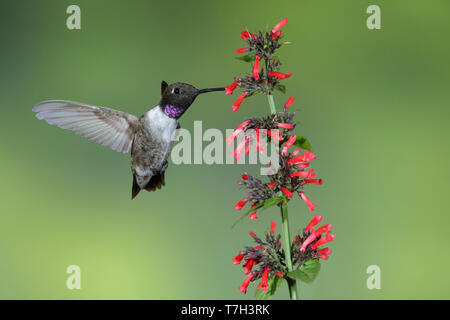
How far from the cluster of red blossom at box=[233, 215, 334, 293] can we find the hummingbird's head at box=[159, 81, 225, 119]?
63cm

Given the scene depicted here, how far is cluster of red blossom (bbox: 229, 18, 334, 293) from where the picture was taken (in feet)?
3.96

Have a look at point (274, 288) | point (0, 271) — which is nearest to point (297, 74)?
point (0, 271)

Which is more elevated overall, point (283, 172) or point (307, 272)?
point (283, 172)

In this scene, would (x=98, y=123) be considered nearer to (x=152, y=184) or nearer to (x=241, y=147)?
(x=152, y=184)

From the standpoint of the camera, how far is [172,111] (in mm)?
1818

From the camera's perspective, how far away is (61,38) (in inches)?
139

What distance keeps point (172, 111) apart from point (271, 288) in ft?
2.78

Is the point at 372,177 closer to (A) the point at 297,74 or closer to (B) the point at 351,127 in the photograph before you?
(B) the point at 351,127

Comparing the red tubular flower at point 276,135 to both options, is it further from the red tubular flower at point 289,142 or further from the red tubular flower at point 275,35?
the red tubular flower at point 275,35

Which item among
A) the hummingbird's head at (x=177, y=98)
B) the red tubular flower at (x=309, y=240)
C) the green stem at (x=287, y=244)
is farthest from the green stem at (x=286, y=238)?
the hummingbird's head at (x=177, y=98)

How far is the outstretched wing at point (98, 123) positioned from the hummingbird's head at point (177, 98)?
24 cm

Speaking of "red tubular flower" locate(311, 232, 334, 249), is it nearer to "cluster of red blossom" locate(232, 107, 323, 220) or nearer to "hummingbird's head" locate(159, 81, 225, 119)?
"cluster of red blossom" locate(232, 107, 323, 220)

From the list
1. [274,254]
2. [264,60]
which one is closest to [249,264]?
[274,254]

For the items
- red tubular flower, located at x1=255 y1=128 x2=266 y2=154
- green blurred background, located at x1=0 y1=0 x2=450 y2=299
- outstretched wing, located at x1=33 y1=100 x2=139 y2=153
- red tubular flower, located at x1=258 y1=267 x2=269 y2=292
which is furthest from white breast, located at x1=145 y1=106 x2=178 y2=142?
green blurred background, located at x1=0 y1=0 x2=450 y2=299
